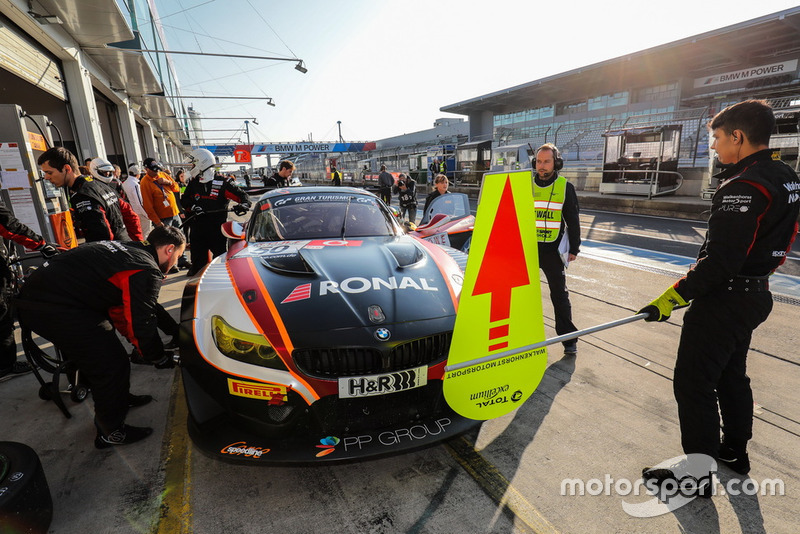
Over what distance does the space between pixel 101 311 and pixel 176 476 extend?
1090mm

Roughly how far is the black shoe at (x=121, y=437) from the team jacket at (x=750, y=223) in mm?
3300

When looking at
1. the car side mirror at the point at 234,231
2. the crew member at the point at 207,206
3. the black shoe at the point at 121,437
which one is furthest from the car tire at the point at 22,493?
the crew member at the point at 207,206

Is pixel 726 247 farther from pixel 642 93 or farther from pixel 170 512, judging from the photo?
pixel 642 93

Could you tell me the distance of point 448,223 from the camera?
15.9 feet

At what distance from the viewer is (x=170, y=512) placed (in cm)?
204

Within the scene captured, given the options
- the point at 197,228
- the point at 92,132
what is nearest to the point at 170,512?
the point at 197,228

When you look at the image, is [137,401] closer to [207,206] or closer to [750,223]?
[207,206]

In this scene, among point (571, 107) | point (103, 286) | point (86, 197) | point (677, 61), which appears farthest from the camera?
point (571, 107)

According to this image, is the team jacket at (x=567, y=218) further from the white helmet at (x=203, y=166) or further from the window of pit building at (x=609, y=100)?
the window of pit building at (x=609, y=100)

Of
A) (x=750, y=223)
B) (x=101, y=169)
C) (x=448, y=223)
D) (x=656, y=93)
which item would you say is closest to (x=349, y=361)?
(x=750, y=223)

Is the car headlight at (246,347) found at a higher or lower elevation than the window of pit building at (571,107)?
lower

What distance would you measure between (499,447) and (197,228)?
4547mm

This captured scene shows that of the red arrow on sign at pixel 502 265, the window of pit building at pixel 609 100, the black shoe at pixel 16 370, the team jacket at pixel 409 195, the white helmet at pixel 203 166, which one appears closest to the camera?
the red arrow on sign at pixel 502 265

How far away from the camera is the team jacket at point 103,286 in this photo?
2354 millimetres
